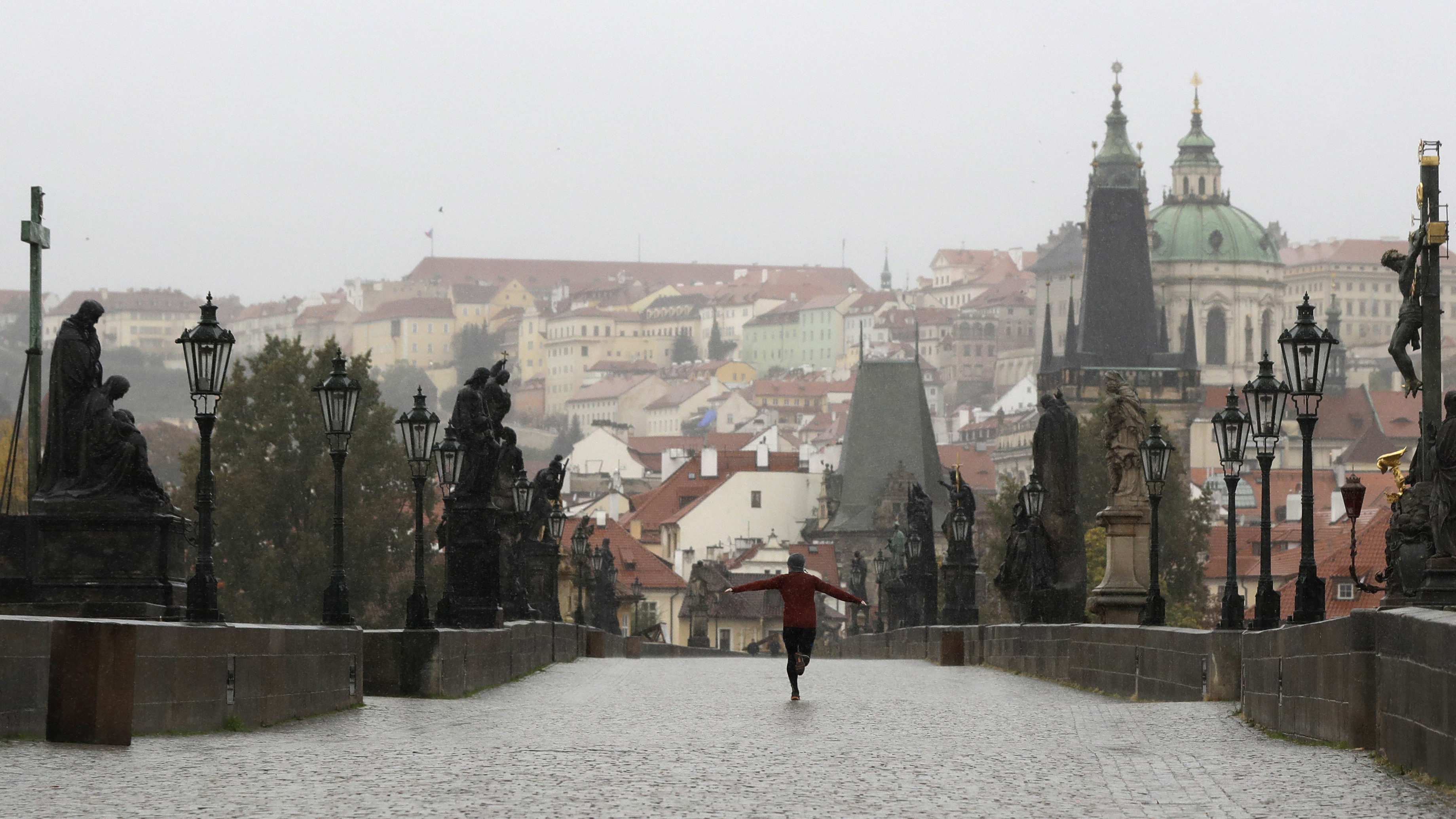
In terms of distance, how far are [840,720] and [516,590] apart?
14.8m

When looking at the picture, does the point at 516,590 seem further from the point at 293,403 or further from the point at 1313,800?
the point at 293,403

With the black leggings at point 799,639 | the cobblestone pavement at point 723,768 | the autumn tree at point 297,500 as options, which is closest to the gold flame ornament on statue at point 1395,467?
the cobblestone pavement at point 723,768

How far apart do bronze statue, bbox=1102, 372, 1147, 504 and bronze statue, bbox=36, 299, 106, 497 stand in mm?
11760

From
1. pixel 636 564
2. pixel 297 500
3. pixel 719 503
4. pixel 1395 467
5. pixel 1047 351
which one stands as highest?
pixel 1047 351

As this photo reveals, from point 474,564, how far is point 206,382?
7644 mm

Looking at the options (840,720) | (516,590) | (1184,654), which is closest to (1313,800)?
(840,720)

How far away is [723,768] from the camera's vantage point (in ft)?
42.3

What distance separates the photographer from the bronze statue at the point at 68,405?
20719 mm

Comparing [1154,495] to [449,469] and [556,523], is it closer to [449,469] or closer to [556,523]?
[449,469]

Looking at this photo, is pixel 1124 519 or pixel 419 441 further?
pixel 1124 519

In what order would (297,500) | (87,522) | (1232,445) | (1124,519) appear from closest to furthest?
(87,522) → (1232,445) → (1124,519) → (297,500)

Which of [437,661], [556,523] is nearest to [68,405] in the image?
[437,661]

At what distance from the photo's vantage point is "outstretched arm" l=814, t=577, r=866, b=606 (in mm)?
20827

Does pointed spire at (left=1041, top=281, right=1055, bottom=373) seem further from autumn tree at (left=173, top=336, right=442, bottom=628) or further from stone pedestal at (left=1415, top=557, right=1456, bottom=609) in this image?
stone pedestal at (left=1415, top=557, right=1456, bottom=609)
